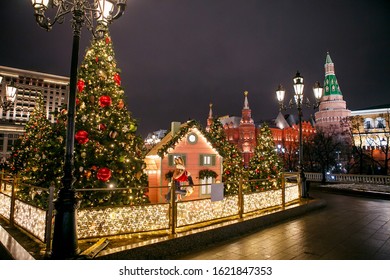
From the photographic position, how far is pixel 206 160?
15344mm

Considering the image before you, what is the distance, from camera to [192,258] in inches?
209

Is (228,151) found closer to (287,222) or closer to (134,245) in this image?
(287,222)

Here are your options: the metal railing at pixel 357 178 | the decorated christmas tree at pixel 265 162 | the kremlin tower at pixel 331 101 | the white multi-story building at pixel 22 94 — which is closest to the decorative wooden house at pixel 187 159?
the decorated christmas tree at pixel 265 162

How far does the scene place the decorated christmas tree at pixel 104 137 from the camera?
6.91 m

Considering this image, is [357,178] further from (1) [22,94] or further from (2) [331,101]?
(1) [22,94]

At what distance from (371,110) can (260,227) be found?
81.6 meters

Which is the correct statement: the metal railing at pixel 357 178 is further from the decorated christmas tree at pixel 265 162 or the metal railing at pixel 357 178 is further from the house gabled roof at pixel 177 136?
the house gabled roof at pixel 177 136

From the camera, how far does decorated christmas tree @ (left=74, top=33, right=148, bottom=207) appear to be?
22.7ft

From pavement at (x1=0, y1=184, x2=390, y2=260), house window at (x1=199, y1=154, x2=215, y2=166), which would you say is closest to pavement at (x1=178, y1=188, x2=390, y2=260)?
pavement at (x1=0, y1=184, x2=390, y2=260)

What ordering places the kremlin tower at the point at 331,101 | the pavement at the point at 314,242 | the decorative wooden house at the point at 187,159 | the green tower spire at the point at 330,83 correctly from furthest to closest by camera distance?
the green tower spire at the point at 330,83, the kremlin tower at the point at 331,101, the decorative wooden house at the point at 187,159, the pavement at the point at 314,242

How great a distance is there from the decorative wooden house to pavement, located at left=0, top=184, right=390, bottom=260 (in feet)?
23.5

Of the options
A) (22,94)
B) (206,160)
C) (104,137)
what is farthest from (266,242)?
(22,94)

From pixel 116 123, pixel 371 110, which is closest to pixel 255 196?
pixel 116 123
